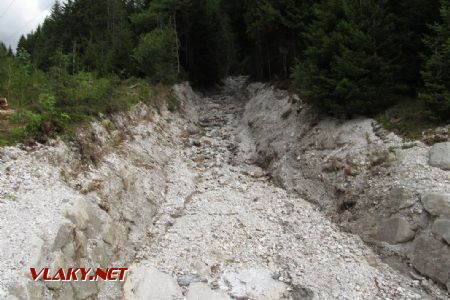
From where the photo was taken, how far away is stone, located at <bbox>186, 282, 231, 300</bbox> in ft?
31.4

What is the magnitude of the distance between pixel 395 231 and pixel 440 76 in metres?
6.92

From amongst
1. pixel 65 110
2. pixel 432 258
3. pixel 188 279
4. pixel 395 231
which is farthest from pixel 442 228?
pixel 65 110

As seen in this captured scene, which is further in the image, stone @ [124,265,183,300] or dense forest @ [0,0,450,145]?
dense forest @ [0,0,450,145]

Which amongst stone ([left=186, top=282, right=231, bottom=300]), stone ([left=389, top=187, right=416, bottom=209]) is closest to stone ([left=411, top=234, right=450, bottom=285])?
stone ([left=389, top=187, right=416, bottom=209])

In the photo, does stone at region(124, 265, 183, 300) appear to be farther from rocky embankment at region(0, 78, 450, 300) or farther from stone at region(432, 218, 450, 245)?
stone at region(432, 218, 450, 245)

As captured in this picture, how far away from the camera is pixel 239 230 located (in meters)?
12.7

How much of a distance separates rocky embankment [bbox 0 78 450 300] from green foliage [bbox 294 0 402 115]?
4.13 feet

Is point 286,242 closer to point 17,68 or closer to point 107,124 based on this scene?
point 107,124

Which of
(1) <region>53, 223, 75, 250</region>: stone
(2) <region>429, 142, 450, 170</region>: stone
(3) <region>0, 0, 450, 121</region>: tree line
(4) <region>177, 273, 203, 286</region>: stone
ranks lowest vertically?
(4) <region>177, 273, 203, 286</region>: stone

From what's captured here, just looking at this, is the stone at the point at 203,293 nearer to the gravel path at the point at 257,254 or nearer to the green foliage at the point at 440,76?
the gravel path at the point at 257,254

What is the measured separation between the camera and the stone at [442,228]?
9.65 m

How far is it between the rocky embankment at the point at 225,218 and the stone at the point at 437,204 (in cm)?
4

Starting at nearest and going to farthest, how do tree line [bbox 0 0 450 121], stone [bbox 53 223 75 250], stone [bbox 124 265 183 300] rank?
stone [bbox 53 223 75 250], stone [bbox 124 265 183 300], tree line [bbox 0 0 450 121]

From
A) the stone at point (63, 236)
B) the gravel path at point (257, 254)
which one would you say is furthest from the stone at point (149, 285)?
the stone at point (63, 236)
